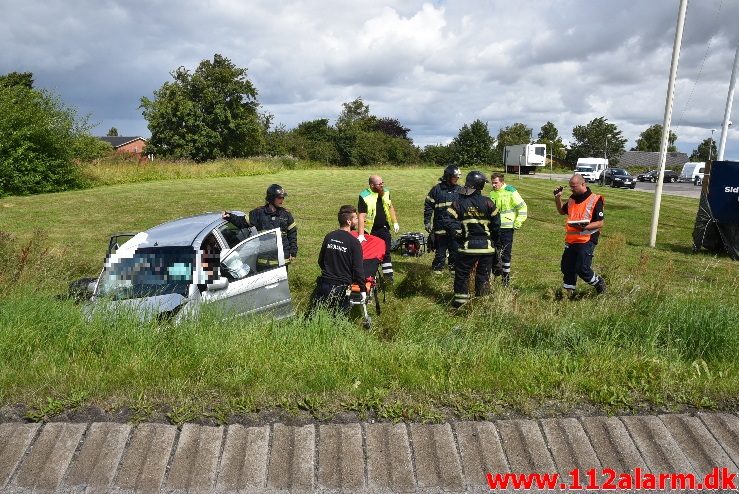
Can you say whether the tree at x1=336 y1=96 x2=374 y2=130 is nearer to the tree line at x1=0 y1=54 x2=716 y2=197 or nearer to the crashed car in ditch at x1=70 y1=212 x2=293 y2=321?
the tree line at x1=0 y1=54 x2=716 y2=197

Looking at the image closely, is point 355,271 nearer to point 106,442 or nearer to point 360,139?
point 106,442

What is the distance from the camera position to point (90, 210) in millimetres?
18469

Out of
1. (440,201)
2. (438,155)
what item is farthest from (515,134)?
(440,201)

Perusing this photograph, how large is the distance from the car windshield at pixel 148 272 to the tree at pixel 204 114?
1667 inches

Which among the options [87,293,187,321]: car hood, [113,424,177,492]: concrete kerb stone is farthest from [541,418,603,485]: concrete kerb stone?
[87,293,187,321]: car hood

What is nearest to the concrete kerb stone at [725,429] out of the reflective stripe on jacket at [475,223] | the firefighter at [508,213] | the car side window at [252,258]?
the reflective stripe on jacket at [475,223]

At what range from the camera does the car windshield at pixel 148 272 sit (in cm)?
538

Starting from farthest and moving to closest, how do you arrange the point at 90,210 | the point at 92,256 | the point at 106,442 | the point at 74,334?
the point at 90,210 < the point at 92,256 < the point at 74,334 < the point at 106,442

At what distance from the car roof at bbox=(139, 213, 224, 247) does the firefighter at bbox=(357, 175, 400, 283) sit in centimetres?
225

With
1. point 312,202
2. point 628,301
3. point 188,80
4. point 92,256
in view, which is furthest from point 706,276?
point 188,80

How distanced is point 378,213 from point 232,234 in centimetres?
242

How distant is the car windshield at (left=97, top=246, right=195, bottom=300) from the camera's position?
538cm

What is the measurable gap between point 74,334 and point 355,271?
289cm

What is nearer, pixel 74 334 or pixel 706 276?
pixel 74 334
